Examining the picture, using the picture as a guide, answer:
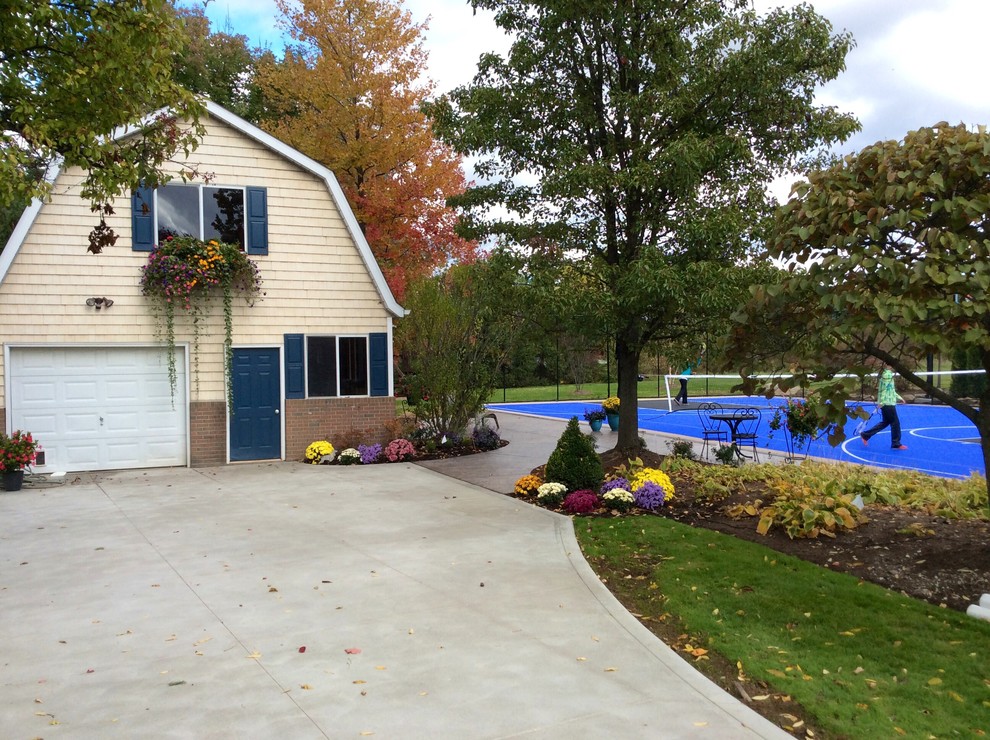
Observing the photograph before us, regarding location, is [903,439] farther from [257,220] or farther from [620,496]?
[257,220]

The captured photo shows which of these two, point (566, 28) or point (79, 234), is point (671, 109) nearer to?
point (566, 28)

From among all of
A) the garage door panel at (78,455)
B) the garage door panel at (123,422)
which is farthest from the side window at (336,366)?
the garage door panel at (78,455)

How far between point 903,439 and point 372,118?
1536 cm

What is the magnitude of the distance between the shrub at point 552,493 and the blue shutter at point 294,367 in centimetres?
598

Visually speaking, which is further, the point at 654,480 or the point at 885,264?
the point at 654,480

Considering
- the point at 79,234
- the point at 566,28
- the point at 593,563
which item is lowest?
Result: the point at 593,563

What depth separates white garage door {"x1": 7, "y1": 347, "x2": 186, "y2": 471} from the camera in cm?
1234

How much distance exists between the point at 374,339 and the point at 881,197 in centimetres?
1035

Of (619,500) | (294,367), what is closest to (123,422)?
(294,367)

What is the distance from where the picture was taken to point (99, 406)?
1280cm

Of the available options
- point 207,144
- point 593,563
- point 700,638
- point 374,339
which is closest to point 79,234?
point 207,144

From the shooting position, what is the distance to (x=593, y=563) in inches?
280


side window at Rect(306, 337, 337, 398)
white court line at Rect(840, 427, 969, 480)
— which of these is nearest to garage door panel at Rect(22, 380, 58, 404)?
side window at Rect(306, 337, 337, 398)

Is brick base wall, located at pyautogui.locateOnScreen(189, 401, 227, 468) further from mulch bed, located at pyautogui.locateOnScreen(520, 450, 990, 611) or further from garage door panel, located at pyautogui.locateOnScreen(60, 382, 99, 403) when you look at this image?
mulch bed, located at pyautogui.locateOnScreen(520, 450, 990, 611)
